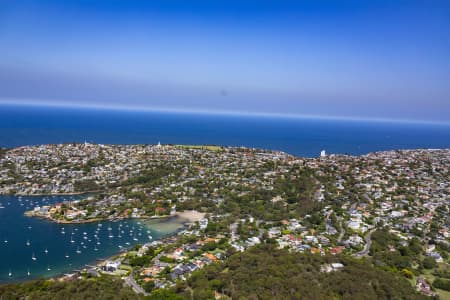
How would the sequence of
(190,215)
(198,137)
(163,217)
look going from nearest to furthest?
(163,217)
(190,215)
(198,137)

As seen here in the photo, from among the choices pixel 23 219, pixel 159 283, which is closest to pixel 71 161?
pixel 23 219

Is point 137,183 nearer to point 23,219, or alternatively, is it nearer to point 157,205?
point 157,205

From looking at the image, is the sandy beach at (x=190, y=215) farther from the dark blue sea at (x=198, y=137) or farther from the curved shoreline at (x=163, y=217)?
the dark blue sea at (x=198, y=137)

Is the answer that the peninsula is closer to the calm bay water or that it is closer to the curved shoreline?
the curved shoreline


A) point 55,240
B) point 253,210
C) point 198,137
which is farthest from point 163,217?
point 198,137

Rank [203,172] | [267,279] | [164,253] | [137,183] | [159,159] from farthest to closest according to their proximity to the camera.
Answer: [159,159], [203,172], [137,183], [164,253], [267,279]

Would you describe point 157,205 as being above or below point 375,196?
below

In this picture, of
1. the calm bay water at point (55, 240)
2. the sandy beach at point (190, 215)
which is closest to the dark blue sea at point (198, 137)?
the calm bay water at point (55, 240)

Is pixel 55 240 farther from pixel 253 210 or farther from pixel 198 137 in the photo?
pixel 198 137

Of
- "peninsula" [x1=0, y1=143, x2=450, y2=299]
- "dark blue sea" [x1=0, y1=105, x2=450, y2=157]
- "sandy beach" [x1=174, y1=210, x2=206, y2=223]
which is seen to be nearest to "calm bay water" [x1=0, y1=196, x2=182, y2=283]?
"sandy beach" [x1=174, y1=210, x2=206, y2=223]
